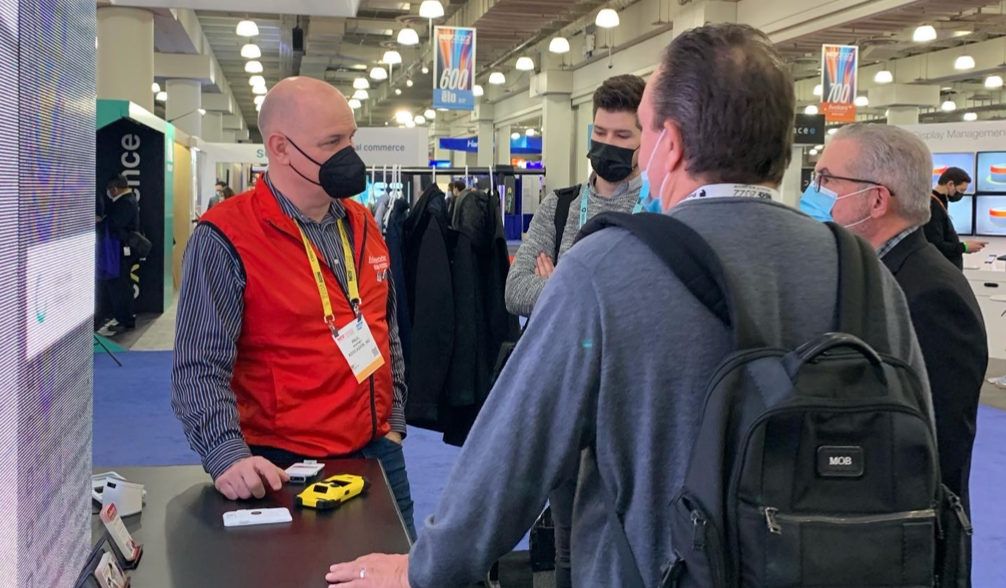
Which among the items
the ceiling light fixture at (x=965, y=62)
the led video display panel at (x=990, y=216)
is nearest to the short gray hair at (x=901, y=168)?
the led video display panel at (x=990, y=216)

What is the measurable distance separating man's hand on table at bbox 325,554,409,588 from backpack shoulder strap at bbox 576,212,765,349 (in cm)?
58

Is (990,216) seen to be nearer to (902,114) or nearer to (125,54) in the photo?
(125,54)

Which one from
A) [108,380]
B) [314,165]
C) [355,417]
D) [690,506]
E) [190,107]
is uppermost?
[190,107]

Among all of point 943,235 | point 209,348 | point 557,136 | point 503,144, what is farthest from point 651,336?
point 503,144

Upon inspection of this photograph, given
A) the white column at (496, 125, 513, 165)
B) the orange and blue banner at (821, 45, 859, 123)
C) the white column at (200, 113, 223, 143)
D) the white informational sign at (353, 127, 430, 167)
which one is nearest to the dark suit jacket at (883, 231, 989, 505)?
the white informational sign at (353, 127, 430, 167)

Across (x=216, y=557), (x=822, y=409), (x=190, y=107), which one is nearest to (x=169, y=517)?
(x=216, y=557)

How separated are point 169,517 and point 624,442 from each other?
3.50ft

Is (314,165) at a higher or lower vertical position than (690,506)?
higher

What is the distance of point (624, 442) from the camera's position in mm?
1098

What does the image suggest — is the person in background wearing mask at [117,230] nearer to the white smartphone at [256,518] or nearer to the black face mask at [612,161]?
the black face mask at [612,161]

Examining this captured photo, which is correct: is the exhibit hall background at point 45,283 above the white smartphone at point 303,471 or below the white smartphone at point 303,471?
above

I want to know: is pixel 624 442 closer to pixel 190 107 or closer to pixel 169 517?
pixel 169 517

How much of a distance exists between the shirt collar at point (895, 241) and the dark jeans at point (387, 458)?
47.8 inches

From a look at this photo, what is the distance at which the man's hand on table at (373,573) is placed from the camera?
1.31 meters
